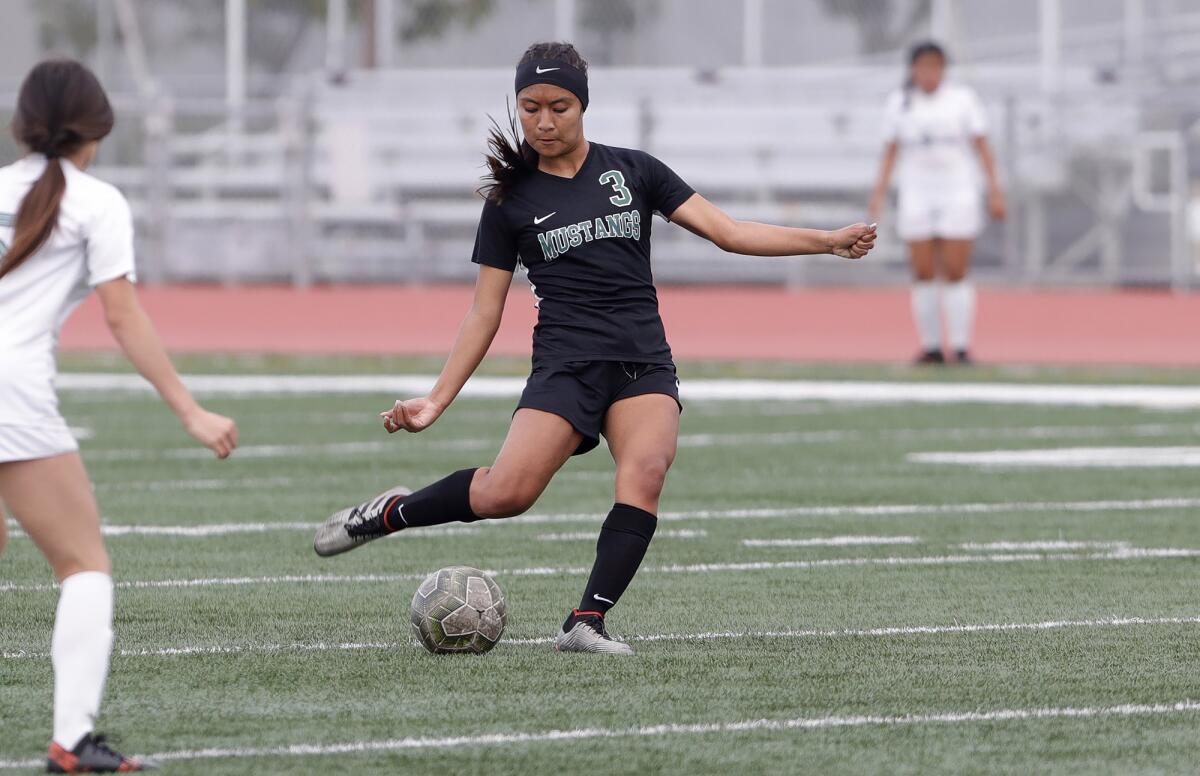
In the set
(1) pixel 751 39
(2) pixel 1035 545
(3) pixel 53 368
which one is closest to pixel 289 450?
(2) pixel 1035 545

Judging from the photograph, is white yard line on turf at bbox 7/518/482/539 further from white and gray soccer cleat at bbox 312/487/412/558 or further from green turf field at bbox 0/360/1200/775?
white and gray soccer cleat at bbox 312/487/412/558

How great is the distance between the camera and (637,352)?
7203mm

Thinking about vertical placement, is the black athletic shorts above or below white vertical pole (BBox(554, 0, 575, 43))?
below

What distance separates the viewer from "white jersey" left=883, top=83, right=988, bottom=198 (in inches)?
729

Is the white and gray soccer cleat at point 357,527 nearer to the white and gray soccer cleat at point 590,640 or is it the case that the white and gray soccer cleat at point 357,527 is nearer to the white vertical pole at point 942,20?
the white and gray soccer cleat at point 590,640

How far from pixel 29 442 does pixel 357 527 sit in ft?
7.93

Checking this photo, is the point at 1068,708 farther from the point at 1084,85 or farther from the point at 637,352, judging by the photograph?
the point at 1084,85

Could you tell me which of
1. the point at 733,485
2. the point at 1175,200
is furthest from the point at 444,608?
the point at 1175,200

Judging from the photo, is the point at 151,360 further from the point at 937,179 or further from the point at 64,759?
the point at 937,179

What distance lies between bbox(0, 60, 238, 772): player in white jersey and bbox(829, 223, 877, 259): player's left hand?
7.75ft

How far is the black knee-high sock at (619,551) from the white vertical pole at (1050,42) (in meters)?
23.4

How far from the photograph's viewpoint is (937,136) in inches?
731

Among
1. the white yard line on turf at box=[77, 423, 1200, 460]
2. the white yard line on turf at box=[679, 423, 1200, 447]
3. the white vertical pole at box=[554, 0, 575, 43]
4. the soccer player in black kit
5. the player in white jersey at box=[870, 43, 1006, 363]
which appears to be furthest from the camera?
the white vertical pole at box=[554, 0, 575, 43]

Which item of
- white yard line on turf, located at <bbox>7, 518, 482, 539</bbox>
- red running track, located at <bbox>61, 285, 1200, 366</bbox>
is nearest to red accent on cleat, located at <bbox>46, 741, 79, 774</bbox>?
white yard line on turf, located at <bbox>7, 518, 482, 539</bbox>
